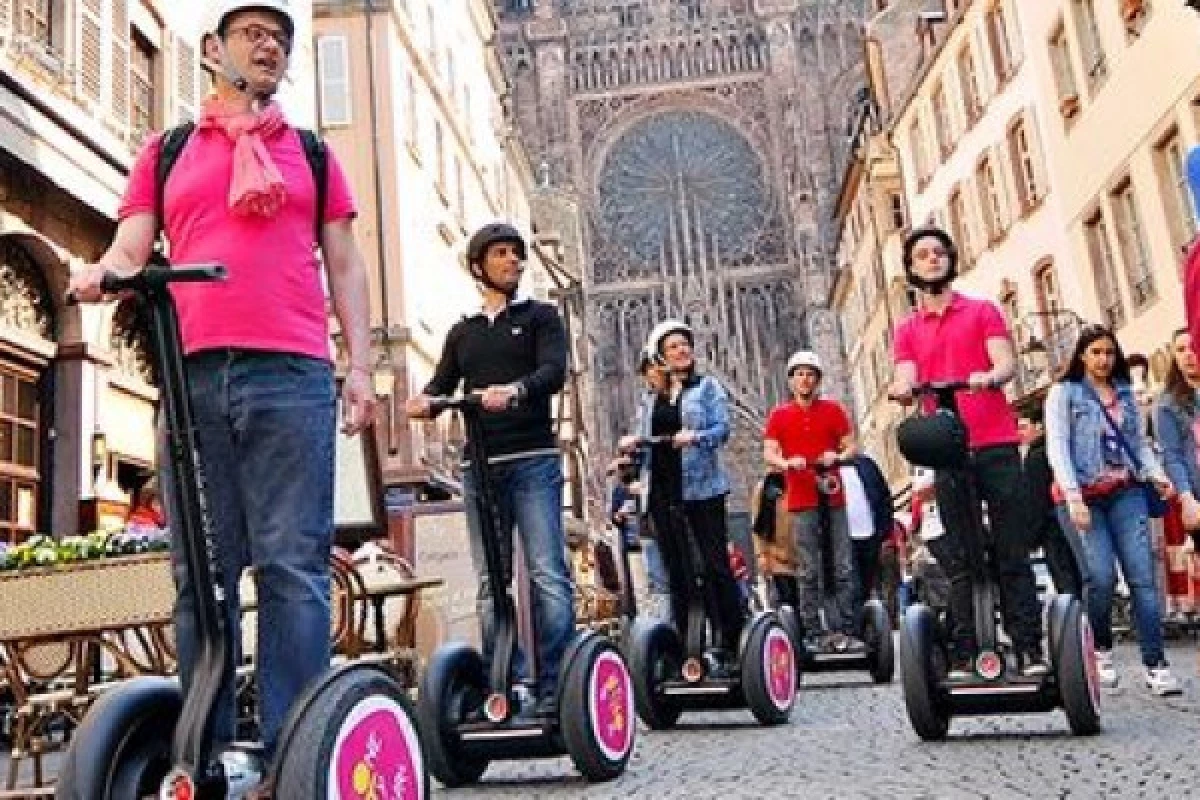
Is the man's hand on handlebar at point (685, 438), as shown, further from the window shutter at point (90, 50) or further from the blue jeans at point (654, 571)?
the window shutter at point (90, 50)

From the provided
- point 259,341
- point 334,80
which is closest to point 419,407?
point 259,341

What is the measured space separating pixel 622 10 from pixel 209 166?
53.8m

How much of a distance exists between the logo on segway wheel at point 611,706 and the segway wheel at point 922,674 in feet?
3.19

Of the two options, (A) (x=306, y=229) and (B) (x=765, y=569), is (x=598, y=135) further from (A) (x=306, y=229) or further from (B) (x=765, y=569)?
(A) (x=306, y=229)

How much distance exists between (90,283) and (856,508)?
18.8 feet

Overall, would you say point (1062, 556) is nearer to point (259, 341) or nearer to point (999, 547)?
point (999, 547)

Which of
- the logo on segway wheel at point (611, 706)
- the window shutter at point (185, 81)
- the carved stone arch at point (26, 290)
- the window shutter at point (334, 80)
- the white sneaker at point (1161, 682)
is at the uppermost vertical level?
the window shutter at point (334, 80)

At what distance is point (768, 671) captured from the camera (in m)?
5.39

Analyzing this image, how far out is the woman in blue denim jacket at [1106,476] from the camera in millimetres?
5543

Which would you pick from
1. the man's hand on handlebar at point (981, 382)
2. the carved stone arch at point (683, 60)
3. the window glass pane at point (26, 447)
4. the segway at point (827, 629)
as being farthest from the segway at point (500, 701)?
the carved stone arch at point (683, 60)

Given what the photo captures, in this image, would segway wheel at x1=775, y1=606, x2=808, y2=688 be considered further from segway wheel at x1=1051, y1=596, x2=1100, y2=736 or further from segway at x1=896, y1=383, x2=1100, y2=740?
segway wheel at x1=1051, y1=596, x2=1100, y2=736

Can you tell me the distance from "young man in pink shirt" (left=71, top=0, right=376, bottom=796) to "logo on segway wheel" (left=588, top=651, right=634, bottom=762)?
1561 mm

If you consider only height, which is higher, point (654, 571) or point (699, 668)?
point (654, 571)

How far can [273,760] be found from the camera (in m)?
2.36
